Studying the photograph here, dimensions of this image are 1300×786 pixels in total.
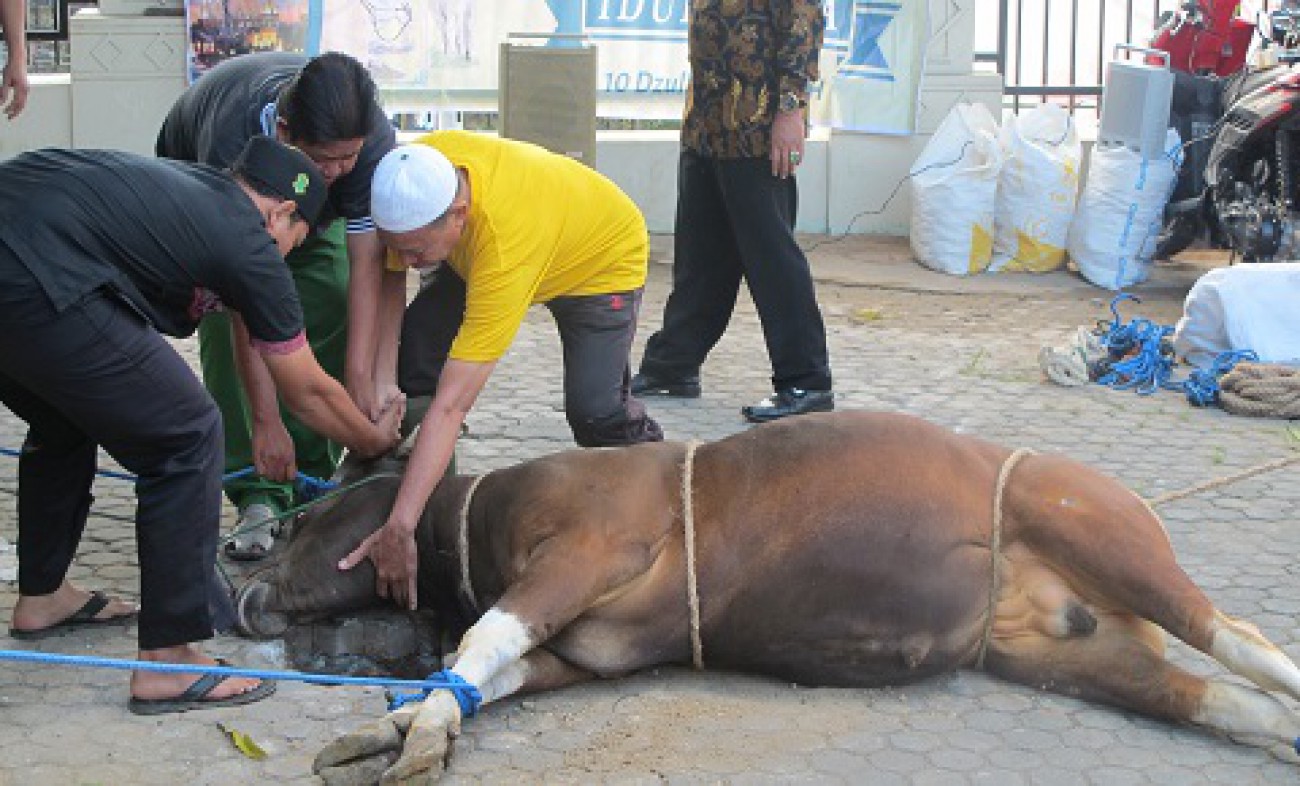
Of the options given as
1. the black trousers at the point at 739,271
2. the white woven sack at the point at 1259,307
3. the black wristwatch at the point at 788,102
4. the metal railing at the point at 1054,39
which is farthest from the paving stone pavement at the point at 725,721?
the metal railing at the point at 1054,39

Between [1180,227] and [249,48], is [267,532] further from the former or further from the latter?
[1180,227]

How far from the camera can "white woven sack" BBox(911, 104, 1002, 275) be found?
951 cm

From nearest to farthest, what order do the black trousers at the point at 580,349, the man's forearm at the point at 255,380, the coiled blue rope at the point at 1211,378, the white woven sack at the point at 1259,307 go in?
the man's forearm at the point at 255,380, the black trousers at the point at 580,349, the coiled blue rope at the point at 1211,378, the white woven sack at the point at 1259,307

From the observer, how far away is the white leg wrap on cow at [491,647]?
13.1ft

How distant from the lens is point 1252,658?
13.1 feet

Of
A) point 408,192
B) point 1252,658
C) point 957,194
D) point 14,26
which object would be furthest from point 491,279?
point 957,194

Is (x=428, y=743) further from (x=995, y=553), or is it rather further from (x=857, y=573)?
(x=995, y=553)

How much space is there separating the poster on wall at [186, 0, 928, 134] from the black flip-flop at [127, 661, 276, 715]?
19.4ft

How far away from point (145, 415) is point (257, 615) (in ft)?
2.60

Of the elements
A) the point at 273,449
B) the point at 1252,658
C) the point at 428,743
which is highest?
the point at 273,449

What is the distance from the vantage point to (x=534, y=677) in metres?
4.21

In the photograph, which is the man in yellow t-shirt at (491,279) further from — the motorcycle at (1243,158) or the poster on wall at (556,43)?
the poster on wall at (556,43)

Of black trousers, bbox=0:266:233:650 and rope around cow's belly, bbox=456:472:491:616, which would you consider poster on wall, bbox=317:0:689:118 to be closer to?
rope around cow's belly, bbox=456:472:491:616

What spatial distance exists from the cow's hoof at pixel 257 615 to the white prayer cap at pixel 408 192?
3.15 ft
